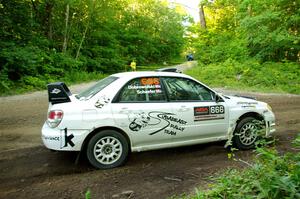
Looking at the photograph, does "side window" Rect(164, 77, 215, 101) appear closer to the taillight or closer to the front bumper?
the front bumper

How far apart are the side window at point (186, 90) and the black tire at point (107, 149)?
1.25 m

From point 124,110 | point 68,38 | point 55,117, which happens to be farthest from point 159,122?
point 68,38

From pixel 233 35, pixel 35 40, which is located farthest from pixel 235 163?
pixel 233 35

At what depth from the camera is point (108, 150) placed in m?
5.55

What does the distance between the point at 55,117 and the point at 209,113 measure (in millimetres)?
2790

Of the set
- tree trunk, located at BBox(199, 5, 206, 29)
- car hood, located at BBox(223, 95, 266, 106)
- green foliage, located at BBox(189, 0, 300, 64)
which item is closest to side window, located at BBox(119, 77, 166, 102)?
car hood, located at BBox(223, 95, 266, 106)

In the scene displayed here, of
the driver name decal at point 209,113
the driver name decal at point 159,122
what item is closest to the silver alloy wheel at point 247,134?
the driver name decal at point 209,113

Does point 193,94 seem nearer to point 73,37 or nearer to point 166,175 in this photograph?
point 166,175

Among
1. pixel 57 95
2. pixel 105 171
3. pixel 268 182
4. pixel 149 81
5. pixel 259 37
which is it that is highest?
pixel 259 37

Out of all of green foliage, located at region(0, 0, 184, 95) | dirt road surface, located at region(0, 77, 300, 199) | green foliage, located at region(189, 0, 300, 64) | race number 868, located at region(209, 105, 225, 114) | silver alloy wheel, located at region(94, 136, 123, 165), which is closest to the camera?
dirt road surface, located at region(0, 77, 300, 199)

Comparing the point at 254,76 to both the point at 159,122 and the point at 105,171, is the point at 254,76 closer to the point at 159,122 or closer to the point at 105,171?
the point at 159,122

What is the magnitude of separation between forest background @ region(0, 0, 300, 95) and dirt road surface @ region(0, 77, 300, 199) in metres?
8.99

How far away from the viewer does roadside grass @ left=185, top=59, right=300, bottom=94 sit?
→ 1670 centimetres

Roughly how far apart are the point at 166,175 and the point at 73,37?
60.6ft
